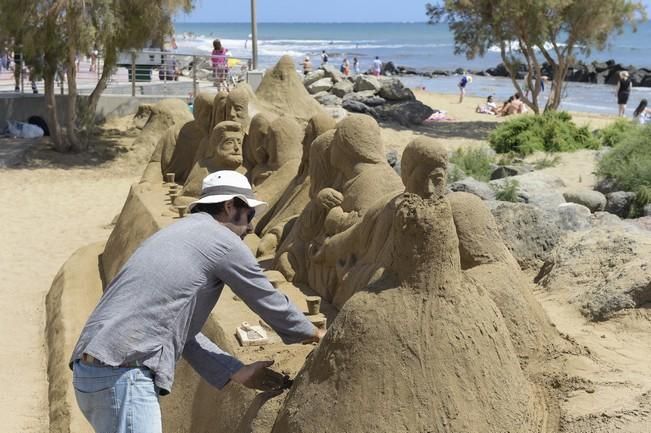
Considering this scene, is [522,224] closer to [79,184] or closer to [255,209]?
[255,209]

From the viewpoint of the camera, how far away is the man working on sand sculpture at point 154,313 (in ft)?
10.4

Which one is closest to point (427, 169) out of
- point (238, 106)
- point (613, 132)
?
point (238, 106)

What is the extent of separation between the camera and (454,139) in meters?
20.7

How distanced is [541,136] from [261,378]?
13245 mm

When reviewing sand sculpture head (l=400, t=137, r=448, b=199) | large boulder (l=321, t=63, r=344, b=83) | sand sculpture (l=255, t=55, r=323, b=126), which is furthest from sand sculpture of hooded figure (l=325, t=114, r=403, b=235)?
large boulder (l=321, t=63, r=344, b=83)

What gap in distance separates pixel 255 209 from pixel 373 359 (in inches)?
29.3

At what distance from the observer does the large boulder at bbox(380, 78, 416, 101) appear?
2398cm

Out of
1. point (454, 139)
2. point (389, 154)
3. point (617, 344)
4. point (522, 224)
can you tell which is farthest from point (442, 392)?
point (454, 139)

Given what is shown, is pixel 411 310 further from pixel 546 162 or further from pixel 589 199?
pixel 546 162

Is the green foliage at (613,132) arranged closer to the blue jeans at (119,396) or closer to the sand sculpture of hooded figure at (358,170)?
the sand sculpture of hooded figure at (358,170)

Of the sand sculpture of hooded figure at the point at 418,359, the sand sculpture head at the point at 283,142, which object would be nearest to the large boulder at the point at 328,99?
the sand sculpture head at the point at 283,142

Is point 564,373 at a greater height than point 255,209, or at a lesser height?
lesser

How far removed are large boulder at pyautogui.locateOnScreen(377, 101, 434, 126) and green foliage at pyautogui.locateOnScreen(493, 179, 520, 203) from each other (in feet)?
37.8

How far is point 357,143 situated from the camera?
241 inches
